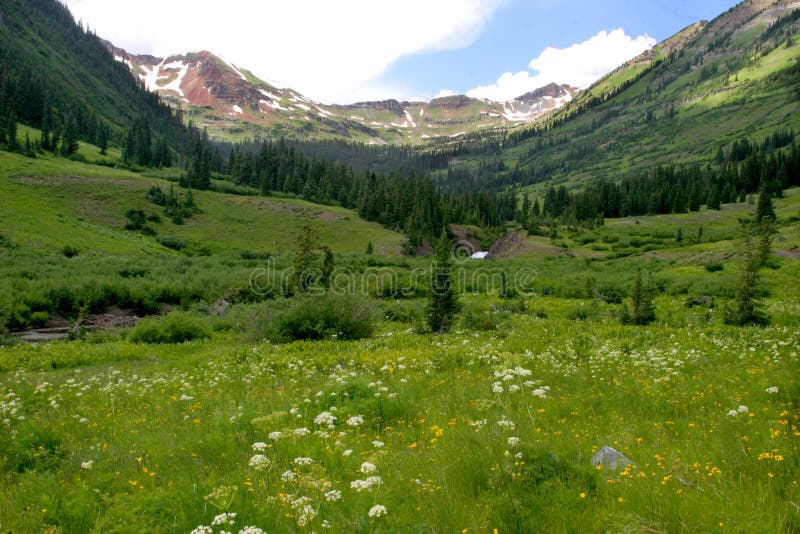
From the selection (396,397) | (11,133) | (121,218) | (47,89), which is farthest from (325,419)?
(47,89)

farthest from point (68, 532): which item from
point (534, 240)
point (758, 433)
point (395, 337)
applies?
point (534, 240)

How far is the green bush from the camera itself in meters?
22.9

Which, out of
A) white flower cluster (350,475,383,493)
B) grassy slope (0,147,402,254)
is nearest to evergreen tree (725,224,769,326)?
white flower cluster (350,475,383,493)

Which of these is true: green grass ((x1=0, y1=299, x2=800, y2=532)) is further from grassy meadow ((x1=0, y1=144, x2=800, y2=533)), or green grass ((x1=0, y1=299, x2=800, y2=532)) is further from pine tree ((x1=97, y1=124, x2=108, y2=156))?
pine tree ((x1=97, y1=124, x2=108, y2=156))

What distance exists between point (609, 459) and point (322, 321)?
16.5 m

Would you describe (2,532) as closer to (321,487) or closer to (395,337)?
(321,487)

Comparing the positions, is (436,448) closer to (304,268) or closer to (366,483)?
(366,483)

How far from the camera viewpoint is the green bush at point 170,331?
22875 millimetres

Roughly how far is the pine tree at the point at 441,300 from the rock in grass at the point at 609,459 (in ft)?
55.2

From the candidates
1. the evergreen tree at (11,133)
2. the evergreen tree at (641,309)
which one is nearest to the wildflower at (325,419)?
the evergreen tree at (641,309)

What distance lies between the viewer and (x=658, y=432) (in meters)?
5.84

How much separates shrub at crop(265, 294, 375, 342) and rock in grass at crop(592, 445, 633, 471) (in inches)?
608

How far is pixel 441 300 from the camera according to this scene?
72.8 feet

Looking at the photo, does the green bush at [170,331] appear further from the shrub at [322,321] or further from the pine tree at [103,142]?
the pine tree at [103,142]
